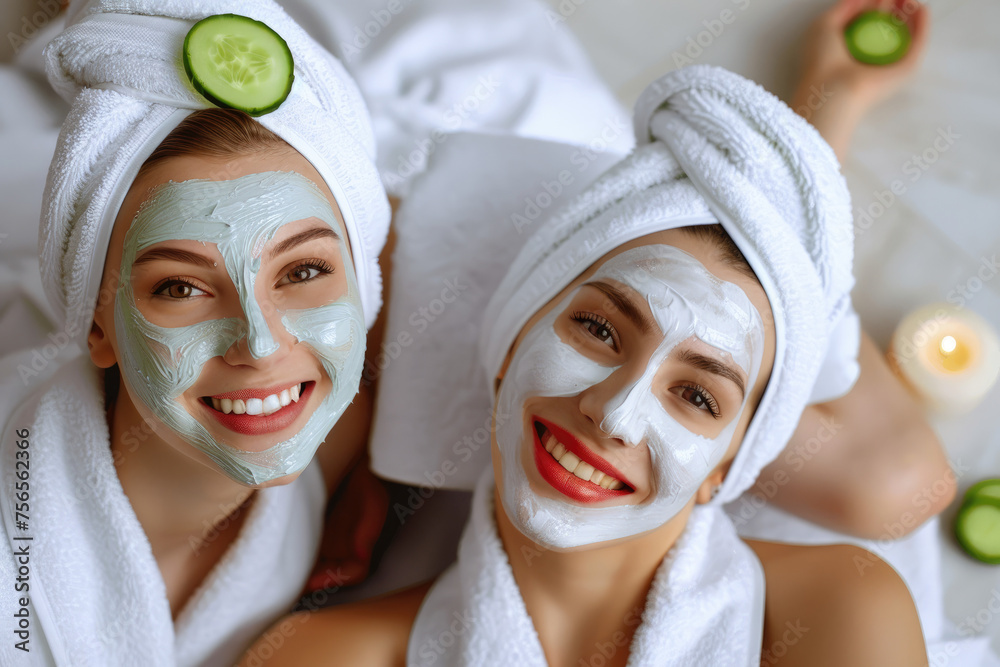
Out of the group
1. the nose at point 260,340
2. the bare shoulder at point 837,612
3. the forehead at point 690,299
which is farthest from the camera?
the bare shoulder at point 837,612

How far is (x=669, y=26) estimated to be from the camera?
81.6 inches

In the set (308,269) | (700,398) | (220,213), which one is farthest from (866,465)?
(220,213)

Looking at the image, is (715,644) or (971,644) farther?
(971,644)

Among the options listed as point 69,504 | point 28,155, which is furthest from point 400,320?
point 28,155

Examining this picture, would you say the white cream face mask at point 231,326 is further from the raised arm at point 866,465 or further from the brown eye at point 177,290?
the raised arm at point 866,465

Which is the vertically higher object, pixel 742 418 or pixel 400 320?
pixel 742 418

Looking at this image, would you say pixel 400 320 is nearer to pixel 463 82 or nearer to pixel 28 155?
pixel 463 82

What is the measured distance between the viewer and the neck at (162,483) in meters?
1.25

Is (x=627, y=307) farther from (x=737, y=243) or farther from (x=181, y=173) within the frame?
(x=181, y=173)

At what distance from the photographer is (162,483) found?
4.18 ft

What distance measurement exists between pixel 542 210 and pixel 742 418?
1.94ft

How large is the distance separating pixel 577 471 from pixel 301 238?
1.65 feet

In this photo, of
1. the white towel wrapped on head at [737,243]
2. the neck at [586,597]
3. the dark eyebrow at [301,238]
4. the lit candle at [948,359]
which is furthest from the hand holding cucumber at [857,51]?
the dark eyebrow at [301,238]

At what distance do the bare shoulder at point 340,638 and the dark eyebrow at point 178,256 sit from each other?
0.63m
